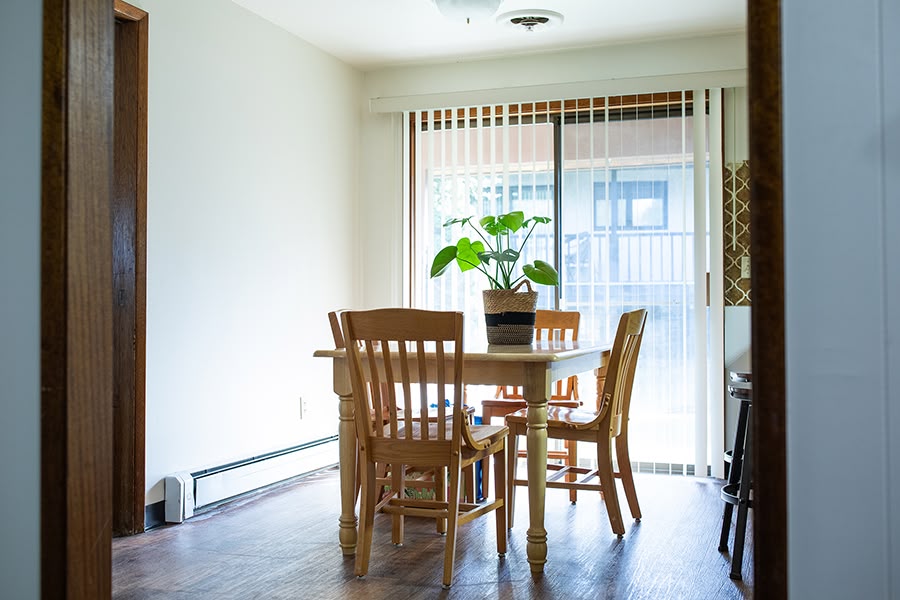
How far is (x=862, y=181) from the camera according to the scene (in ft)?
3.83

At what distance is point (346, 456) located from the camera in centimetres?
306

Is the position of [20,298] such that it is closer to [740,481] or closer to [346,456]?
[346,456]

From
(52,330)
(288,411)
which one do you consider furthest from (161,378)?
(52,330)

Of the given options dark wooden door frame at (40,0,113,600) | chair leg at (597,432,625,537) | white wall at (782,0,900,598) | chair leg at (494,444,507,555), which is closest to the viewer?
white wall at (782,0,900,598)

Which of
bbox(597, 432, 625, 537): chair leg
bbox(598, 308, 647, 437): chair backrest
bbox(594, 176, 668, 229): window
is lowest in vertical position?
bbox(597, 432, 625, 537): chair leg

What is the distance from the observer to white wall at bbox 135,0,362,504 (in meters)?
3.61

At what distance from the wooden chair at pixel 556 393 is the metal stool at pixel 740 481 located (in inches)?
41.0

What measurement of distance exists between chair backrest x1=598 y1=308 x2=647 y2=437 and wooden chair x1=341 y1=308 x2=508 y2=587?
0.48 metres

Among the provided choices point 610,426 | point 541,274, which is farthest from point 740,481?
point 541,274

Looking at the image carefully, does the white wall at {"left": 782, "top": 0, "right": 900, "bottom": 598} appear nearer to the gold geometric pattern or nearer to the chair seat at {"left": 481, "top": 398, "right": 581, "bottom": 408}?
the chair seat at {"left": 481, "top": 398, "right": 581, "bottom": 408}

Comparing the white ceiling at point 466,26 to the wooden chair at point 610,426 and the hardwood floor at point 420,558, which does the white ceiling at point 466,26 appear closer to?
the wooden chair at point 610,426

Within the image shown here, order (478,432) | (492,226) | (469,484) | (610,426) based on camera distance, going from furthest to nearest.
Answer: (469,484)
(492,226)
(610,426)
(478,432)

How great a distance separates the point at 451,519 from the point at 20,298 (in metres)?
1.60

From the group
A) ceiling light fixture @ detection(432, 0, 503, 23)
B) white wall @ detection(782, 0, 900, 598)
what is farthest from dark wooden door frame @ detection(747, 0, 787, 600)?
ceiling light fixture @ detection(432, 0, 503, 23)
